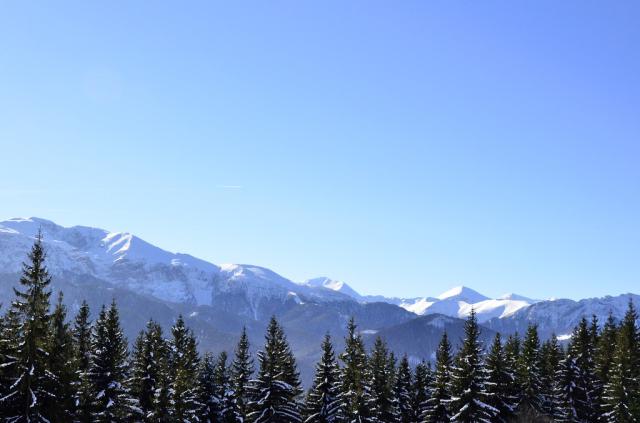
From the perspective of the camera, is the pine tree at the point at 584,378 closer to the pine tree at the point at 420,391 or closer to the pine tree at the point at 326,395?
the pine tree at the point at 420,391

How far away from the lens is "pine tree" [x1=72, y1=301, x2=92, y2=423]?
45.5 meters

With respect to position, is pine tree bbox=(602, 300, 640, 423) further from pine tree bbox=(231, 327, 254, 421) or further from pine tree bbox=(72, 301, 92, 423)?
pine tree bbox=(72, 301, 92, 423)

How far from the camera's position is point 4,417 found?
115 feet

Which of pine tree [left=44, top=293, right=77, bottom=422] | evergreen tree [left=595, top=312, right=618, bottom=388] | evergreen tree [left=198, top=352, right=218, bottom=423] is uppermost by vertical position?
evergreen tree [left=595, top=312, right=618, bottom=388]

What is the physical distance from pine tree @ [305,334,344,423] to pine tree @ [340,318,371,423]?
35.5 inches

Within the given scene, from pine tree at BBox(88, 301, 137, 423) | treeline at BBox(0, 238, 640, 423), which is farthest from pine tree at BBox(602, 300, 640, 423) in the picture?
pine tree at BBox(88, 301, 137, 423)

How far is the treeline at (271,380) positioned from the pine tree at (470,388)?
0.30 feet

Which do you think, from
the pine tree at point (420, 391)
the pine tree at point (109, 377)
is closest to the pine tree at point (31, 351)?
the pine tree at point (109, 377)

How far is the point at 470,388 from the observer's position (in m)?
49.6

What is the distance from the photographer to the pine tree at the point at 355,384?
55.0 meters

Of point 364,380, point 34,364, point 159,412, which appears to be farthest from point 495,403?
point 34,364

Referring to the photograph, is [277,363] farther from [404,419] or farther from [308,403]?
[404,419]

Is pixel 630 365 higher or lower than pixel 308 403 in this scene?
higher

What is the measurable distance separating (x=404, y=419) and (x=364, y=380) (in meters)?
11.9
